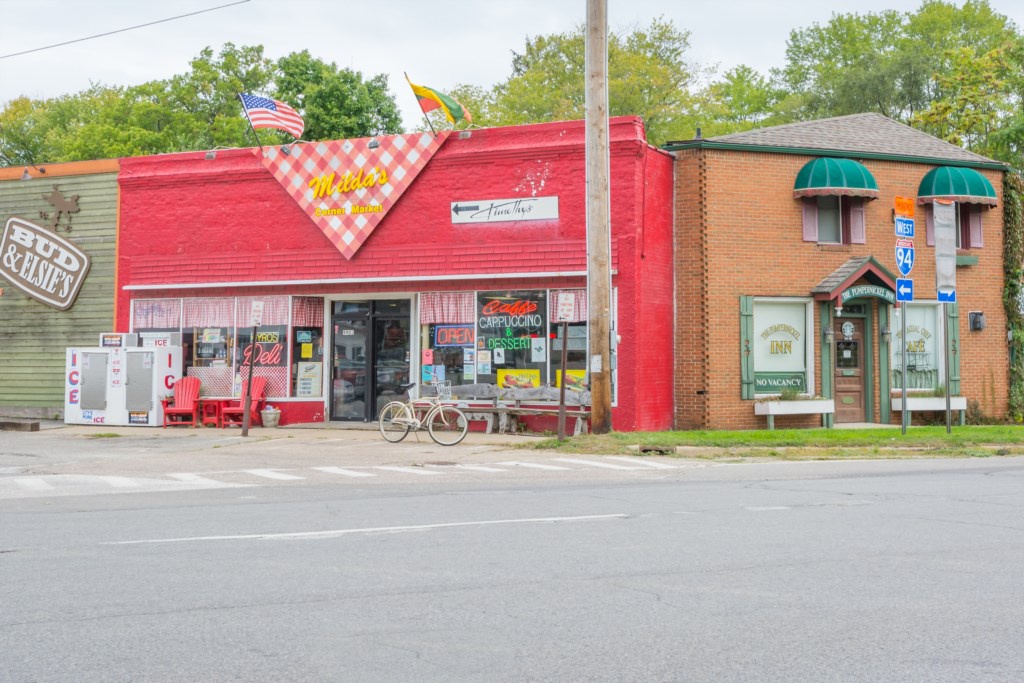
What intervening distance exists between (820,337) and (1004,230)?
6088mm

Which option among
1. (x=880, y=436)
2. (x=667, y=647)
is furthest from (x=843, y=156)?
(x=667, y=647)

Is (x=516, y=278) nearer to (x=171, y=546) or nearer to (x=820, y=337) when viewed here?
(x=820, y=337)

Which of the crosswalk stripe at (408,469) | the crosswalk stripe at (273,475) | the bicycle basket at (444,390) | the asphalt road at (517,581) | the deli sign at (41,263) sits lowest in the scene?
the asphalt road at (517,581)

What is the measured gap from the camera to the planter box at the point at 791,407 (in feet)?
68.9

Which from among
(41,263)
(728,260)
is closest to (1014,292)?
(728,260)

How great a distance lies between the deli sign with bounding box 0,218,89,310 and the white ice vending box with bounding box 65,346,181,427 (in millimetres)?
2168

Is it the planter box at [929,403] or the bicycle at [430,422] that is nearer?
the bicycle at [430,422]

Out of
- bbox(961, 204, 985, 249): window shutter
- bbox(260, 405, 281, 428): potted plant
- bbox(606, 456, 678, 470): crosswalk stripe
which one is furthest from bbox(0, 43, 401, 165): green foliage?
bbox(606, 456, 678, 470): crosswalk stripe

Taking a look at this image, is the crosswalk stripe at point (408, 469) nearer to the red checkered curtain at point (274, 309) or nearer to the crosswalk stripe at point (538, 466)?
the crosswalk stripe at point (538, 466)

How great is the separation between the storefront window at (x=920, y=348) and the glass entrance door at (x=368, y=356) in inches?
430

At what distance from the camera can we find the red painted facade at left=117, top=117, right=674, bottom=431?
20062mm

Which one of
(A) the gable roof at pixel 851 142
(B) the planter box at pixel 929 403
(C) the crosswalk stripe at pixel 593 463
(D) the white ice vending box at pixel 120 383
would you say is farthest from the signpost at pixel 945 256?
(D) the white ice vending box at pixel 120 383

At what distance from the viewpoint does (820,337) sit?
2197 centimetres

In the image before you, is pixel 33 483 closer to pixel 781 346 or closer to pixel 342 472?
pixel 342 472
